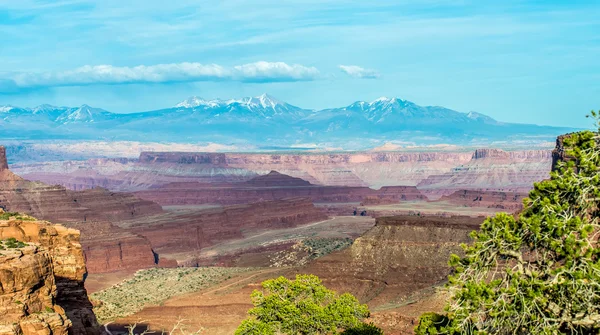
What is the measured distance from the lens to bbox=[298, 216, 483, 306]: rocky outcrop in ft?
223

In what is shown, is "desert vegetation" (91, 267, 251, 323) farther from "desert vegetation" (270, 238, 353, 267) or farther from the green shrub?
the green shrub

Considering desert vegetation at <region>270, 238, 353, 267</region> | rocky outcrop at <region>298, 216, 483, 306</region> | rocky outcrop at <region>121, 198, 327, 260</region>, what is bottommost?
rocky outcrop at <region>121, 198, 327, 260</region>

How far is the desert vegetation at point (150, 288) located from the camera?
210 feet

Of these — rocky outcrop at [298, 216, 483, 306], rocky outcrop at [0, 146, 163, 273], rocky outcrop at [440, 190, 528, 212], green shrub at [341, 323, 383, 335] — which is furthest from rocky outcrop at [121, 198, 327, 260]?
green shrub at [341, 323, 383, 335]

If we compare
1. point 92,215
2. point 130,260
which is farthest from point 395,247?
point 92,215

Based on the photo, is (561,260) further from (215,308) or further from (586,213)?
(215,308)

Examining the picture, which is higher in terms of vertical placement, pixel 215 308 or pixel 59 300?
pixel 59 300

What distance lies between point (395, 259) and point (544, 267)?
54534mm

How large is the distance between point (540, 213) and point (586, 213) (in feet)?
3.91

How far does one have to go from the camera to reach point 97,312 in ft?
200

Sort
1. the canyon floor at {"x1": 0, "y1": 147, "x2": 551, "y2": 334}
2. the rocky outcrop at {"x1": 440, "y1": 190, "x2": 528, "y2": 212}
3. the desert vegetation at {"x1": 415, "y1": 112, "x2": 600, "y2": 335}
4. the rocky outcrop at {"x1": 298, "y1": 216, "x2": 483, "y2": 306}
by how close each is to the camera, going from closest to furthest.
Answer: the desert vegetation at {"x1": 415, "y1": 112, "x2": 600, "y2": 335}
the canyon floor at {"x1": 0, "y1": 147, "x2": 551, "y2": 334}
the rocky outcrop at {"x1": 298, "y1": 216, "x2": 483, "y2": 306}
the rocky outcrop at {"x1": 440, "y1": 190, "x2": 528, "y2": 212}

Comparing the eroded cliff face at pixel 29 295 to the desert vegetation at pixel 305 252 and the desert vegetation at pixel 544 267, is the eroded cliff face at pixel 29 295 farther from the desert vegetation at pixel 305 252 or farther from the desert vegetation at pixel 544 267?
the desert vegetation at pixel 305 252

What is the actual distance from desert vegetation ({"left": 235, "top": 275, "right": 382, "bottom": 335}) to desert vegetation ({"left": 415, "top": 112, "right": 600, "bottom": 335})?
1328cm

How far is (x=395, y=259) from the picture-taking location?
244 feet
